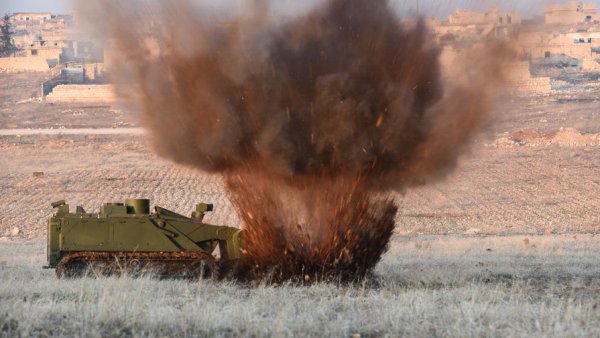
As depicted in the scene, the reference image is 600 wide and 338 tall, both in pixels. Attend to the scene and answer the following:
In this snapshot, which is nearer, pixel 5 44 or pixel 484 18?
pixel 484 18

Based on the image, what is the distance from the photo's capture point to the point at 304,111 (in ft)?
51.5

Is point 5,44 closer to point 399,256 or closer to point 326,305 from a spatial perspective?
point 399,256

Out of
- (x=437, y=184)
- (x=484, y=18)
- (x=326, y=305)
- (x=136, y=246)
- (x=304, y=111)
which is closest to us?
(x=326, y=305)

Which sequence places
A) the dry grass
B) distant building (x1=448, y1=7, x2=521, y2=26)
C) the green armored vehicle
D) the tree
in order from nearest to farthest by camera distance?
the dry grass → distant building (x1=448, y1=7, x2=521, y2=26) → the green armored vehicle → the tree

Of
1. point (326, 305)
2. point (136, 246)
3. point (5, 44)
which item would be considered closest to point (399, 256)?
point (136, 246)

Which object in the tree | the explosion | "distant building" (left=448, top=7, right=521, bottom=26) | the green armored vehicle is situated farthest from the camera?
the tree

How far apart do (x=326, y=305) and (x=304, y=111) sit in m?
3.71

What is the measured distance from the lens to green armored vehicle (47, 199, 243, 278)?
54.5 feet

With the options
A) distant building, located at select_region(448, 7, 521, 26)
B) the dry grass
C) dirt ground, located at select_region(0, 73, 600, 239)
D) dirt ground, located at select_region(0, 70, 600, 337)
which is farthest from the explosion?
dirt ground, located at select_region(0, 73, 600, 239)

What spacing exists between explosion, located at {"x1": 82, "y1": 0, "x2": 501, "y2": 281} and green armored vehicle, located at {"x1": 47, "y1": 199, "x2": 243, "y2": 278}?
523 mm

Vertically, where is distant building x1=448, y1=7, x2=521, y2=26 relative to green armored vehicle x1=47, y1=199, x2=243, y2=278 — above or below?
above

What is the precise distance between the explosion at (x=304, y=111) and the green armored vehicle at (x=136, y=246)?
52 cm

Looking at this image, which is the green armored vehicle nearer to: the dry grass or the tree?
the dry grass

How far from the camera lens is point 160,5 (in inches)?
634
